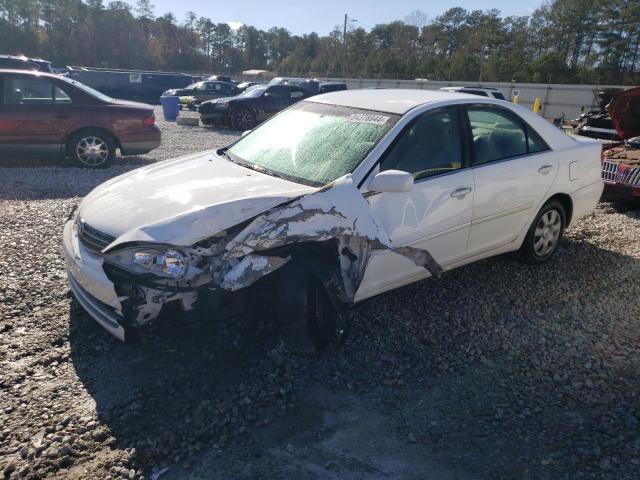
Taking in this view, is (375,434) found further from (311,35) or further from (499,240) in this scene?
(311,35)

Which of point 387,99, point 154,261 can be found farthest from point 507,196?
point 154,261

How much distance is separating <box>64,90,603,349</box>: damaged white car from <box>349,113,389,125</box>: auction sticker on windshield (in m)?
0.01

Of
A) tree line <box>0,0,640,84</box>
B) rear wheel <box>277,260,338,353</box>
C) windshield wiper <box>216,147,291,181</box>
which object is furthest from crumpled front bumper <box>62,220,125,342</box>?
tree line <box>0,0,640,84</box>

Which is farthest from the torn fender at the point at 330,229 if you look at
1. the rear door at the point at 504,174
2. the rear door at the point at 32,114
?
the rear door at the point at 32,114

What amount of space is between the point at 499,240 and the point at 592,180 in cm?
156

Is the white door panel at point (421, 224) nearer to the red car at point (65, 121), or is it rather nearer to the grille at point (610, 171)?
the grille at point (610, 171)

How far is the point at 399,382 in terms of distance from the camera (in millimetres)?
3150

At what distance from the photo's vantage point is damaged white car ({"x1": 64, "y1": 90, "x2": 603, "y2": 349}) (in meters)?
2.86

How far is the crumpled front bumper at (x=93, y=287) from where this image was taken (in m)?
2.96

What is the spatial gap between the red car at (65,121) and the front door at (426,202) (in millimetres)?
6708

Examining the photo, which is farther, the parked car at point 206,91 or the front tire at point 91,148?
the parked car at point 206,91

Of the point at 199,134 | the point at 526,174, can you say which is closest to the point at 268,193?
the point at 526,174

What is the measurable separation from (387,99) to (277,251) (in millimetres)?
1818

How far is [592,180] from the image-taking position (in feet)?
16.9
